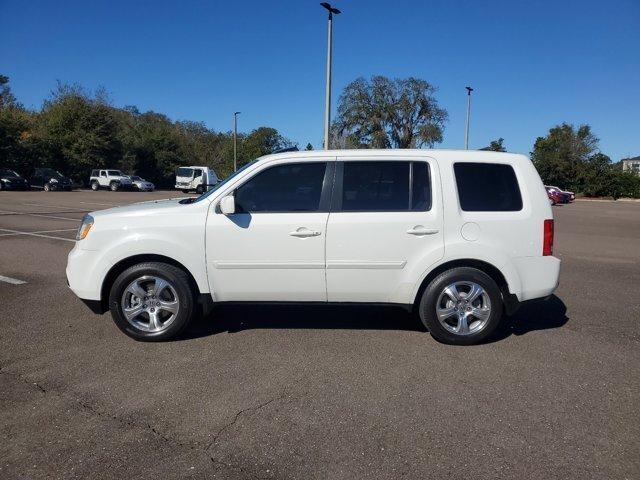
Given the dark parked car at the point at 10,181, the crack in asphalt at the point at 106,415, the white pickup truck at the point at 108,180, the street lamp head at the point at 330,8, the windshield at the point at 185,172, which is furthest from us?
the white pickup truck at the point at 108,180

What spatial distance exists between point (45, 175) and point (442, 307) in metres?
40.8

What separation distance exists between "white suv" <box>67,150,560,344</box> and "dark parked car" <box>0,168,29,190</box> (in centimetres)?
3646

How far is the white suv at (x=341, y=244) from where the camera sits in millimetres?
4555

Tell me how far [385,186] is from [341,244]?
2.30 feet

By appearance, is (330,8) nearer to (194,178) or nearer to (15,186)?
(194,178)

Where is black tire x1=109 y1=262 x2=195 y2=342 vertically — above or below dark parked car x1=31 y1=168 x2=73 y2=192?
below

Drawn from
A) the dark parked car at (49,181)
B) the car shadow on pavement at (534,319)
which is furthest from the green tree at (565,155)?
the car shadow on pavement at (534,319)

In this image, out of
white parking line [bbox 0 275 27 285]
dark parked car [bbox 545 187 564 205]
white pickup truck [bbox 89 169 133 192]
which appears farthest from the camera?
white pickup truck [bbox 89 169 133 192]

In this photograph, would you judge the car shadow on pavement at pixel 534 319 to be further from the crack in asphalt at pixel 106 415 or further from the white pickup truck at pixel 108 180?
the white pickup truck at pixel 108 180

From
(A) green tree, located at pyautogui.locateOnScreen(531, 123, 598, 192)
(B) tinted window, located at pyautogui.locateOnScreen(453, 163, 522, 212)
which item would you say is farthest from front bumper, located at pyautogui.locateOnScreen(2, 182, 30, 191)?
(A) green tree, located at pyautogui.locateOnScreen(531, 123, 598, 192)

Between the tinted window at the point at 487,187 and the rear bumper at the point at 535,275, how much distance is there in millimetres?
517

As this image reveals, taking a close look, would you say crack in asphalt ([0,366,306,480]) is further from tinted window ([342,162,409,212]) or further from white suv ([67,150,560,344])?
tinted window ([342,162,409,212])

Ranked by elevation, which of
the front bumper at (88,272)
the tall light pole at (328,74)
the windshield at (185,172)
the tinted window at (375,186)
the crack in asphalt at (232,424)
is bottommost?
the crack in asphalt at (232,424)

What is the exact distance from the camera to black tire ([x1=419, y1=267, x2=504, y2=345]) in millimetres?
4590
